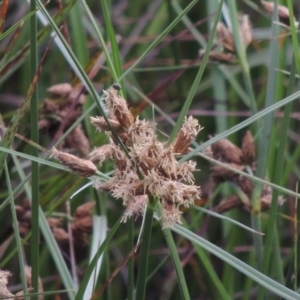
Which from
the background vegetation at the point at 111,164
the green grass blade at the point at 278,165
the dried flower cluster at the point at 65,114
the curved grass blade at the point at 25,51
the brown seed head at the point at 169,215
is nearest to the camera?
the brown seed head at the point at 169,215

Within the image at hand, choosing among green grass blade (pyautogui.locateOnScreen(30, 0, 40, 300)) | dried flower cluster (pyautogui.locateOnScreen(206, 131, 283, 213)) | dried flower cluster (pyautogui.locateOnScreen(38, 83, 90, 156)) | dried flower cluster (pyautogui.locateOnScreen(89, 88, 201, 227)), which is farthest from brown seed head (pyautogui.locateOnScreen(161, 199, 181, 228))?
dried flower cluster (pyautogui.locateOnScreen(38, 83, 90, 156))

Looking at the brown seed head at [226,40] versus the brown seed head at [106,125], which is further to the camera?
the brown seed head at [226,40]

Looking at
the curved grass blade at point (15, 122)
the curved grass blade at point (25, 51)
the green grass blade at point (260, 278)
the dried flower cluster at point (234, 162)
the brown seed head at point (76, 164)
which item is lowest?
the green grass blade at point (260, 278)

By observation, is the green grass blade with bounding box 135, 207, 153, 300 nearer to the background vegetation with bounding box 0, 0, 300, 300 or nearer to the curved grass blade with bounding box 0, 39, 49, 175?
the background vegetation with bounding box 0, 0, 300, 300

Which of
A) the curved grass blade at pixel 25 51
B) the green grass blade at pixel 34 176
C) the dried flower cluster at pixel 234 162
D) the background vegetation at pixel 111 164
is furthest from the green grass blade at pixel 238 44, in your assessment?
the green grass blade at pixel 34 176

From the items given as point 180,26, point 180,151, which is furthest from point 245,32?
point 180,26

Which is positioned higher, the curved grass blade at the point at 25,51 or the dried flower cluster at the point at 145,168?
the curved grass blade at the point at 25,51

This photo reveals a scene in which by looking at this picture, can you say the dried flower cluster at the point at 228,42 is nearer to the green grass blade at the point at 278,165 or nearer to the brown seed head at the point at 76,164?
the green grass blade at the point at 278,165
